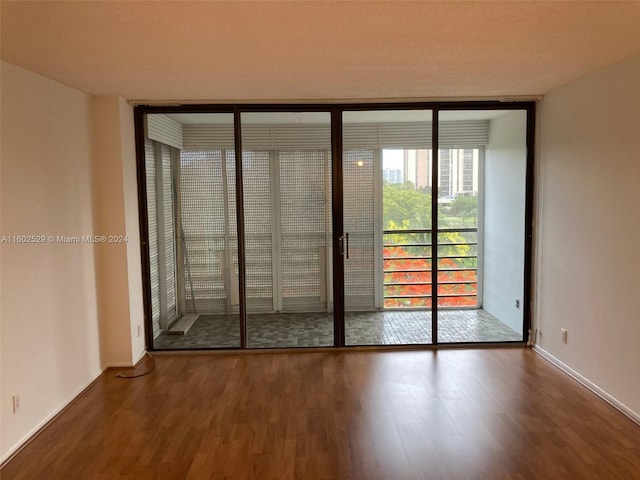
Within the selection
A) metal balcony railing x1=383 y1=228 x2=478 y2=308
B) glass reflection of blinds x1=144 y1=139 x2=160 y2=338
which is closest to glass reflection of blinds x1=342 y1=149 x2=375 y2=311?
metal balcony railing x1=383 y1=228 x2=478 y2=308

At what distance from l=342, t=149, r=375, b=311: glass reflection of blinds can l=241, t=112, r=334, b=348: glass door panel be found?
0.19 m

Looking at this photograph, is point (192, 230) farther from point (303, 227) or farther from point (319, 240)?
point (319, 240)

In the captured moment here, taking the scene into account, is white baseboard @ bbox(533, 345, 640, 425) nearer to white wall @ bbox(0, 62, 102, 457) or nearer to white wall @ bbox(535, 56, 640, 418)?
white wall @ bbox(535, 56, 640, 418)

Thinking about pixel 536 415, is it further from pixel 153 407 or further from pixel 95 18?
pixel 95 18

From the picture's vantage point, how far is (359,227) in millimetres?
4285

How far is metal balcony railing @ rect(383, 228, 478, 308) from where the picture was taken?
433 cm

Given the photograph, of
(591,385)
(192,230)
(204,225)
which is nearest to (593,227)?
(591,385)

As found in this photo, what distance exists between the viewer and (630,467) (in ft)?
7.81

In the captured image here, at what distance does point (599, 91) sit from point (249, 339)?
362 cm

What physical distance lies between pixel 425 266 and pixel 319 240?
3.57 ft

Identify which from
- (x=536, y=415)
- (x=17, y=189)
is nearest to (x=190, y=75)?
(x=17, y=189)

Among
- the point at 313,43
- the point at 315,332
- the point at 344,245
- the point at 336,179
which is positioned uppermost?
the point at 313,43

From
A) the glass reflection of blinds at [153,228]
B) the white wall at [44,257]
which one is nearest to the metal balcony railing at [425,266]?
the glass reflection of blinds at [153,228]

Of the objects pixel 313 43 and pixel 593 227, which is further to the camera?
pixel 593 227
